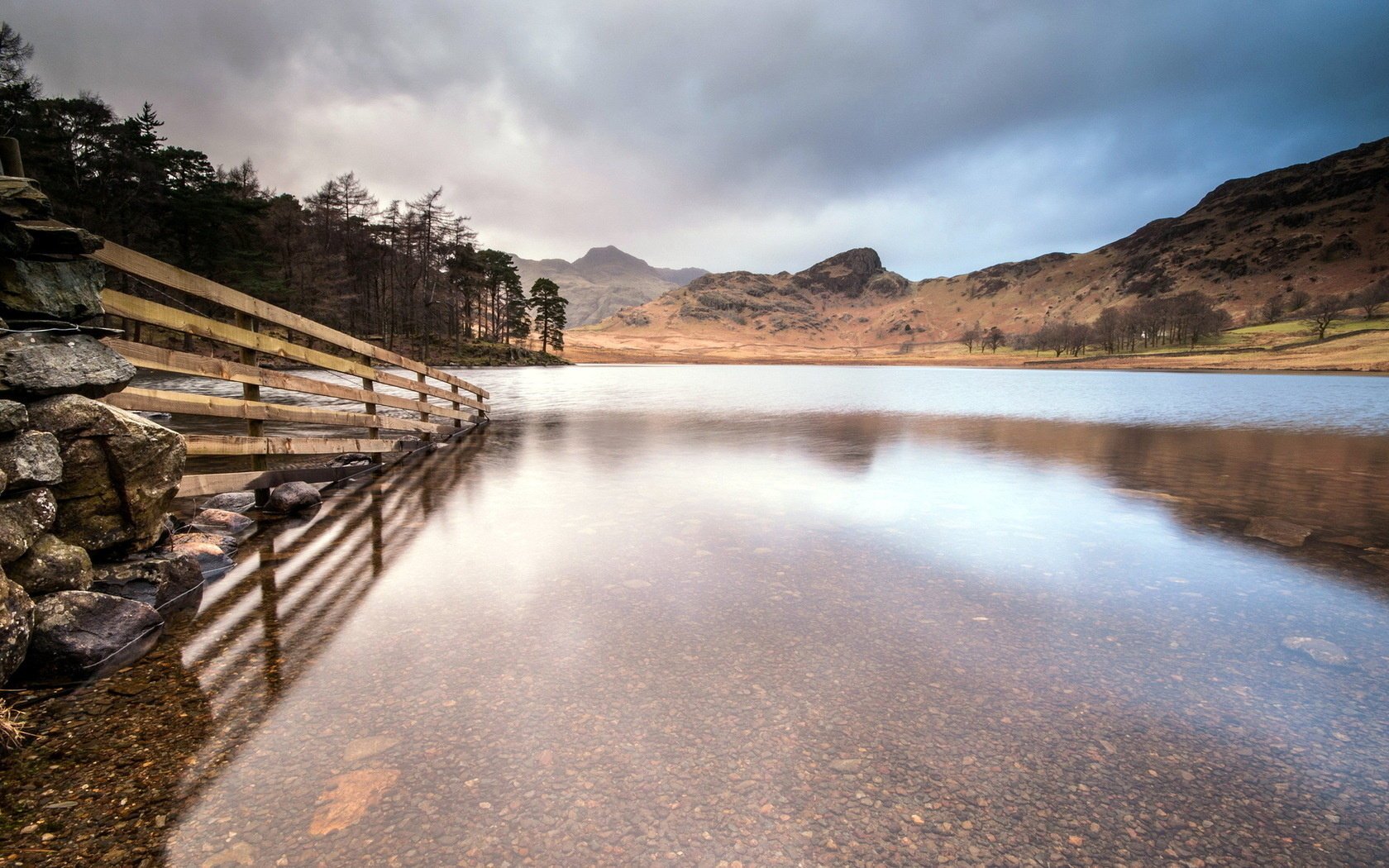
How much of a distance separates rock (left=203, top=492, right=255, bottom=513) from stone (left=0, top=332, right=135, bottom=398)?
282 cm

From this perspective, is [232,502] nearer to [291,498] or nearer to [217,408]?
[291,498]

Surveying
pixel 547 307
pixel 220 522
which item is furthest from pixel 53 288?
pixel 547 307

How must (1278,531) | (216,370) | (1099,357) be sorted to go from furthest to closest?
(1099,357) < (1278,531) < (216,370)

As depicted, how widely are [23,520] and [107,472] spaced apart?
0.89 metres

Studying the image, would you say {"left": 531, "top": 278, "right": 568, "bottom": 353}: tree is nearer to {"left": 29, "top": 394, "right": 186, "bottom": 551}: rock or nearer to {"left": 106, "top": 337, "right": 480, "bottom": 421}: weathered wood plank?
{"left": 106, "top": 337, "right": 480, "bottom": 421}: weathered wood plank

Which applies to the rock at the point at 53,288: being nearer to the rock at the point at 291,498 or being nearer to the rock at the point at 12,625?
the rock at the point at 12,625

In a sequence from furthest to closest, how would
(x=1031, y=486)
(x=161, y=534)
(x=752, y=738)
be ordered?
1. (x=1031, y=486)
2. (x=161, y=534)
3. (x=752, y=738)

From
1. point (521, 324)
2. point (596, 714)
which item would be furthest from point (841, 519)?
point (521, 324)

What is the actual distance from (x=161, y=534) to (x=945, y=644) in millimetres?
6762

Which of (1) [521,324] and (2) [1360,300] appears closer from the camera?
(1) [521,324]

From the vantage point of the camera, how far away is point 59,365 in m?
4.54

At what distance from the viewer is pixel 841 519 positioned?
809cm

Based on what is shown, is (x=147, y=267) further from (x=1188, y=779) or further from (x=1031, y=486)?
(x=1031, y=486)

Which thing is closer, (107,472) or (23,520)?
(23,520)
